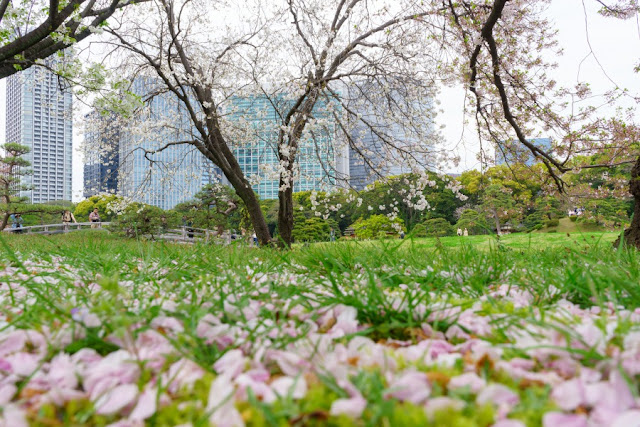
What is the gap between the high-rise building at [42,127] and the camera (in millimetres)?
9930

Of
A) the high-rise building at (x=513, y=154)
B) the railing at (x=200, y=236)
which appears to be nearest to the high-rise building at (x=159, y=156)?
the railing at (x=200, y=236)

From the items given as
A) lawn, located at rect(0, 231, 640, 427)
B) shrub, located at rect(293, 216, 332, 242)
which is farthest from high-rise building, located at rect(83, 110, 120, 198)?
shrub, located at rect(293, 216, 332, 242)

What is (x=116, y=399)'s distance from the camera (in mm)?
888

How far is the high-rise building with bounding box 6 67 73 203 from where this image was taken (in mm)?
9930

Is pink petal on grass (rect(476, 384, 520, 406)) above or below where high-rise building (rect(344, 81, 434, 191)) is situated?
below

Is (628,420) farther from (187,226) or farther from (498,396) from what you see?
(187,226)

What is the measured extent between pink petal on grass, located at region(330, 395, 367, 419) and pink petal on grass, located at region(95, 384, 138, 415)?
478mm

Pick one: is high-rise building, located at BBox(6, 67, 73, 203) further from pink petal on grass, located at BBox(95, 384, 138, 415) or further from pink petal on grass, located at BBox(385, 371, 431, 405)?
pink petal on grass, located at BBox(385, 371, 431, 405)

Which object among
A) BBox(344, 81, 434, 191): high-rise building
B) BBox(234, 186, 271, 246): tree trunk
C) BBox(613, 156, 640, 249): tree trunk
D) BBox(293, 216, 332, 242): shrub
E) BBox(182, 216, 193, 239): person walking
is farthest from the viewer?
BBox(293, 216, 332, 242): shrub

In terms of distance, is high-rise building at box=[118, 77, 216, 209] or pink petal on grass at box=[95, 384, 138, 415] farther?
high-rise building at box=[118, 77, 216, 209]

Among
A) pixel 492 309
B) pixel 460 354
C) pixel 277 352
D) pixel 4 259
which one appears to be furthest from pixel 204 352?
pixel 4 259

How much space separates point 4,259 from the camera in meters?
3.33

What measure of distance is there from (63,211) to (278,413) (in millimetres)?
32296

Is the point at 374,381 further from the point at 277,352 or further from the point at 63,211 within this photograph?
the point at 63,211
